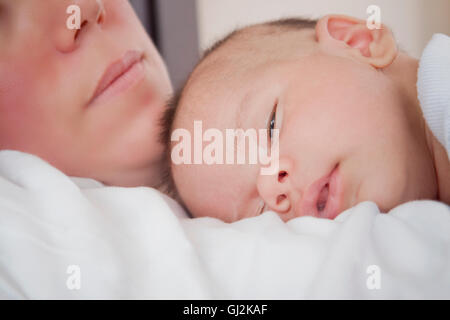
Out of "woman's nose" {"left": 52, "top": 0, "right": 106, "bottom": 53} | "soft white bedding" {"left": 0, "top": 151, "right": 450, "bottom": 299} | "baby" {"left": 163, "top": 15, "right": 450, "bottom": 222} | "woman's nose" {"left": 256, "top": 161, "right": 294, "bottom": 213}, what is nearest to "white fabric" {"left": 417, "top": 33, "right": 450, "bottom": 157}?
"baby" {"left": 163, "top": 15, "right": 450, "bottom": 222}

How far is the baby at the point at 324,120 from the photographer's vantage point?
0.58 m

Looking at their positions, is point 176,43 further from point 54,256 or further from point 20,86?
point 54,256

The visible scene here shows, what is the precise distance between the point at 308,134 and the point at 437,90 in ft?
0.61

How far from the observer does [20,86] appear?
0.78 meters

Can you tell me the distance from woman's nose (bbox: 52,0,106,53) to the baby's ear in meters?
0.49

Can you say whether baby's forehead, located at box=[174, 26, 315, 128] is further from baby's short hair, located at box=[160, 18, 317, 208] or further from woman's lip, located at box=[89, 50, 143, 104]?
woman's lip, located at box=[89, 50, 143, 104]

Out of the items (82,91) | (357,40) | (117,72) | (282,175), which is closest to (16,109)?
(82,91)

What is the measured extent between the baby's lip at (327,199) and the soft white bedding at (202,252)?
0.08m

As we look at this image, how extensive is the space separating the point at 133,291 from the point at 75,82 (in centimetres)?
56

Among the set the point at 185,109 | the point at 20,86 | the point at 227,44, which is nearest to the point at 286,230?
the point at 185,109

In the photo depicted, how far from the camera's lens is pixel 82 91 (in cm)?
83

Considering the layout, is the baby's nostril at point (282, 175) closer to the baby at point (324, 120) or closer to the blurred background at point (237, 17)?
the baby at point (324, 120)

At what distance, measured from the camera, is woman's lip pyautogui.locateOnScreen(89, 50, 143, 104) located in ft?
2.87

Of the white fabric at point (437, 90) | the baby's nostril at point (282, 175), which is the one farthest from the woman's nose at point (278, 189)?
the white fabric at point (437, 90)
